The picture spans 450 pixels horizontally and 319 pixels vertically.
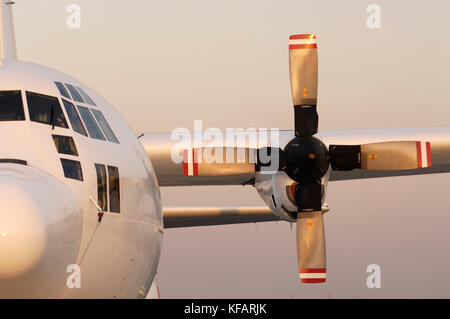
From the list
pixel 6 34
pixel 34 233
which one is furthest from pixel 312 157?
pixel 34 233

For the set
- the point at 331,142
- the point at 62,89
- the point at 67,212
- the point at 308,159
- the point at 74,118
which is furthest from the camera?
the point at 331,142

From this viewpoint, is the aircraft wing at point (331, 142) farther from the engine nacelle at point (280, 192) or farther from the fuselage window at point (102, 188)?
the fuselage window at point (102, 188)

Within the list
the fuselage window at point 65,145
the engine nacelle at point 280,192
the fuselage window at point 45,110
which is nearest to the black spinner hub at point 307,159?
the engine nacelle at point 280,192

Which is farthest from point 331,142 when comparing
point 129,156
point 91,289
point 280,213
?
point 91,289

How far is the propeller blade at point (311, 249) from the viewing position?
1519 cm

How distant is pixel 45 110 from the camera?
7.84m

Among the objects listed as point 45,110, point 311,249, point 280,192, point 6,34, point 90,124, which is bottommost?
point 311,249

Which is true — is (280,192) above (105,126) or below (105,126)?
below

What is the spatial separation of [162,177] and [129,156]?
9172mm

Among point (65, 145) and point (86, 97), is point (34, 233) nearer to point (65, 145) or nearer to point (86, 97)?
point (65, 145)

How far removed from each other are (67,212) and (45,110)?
1.74m

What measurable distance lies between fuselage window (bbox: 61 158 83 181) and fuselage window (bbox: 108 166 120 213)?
56 centimetres

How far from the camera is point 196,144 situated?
55.3 feet
